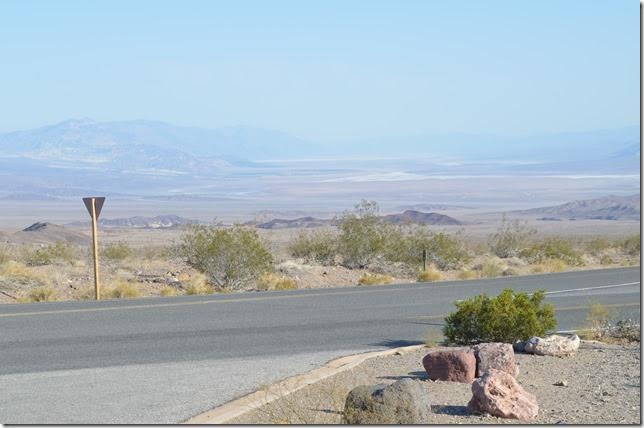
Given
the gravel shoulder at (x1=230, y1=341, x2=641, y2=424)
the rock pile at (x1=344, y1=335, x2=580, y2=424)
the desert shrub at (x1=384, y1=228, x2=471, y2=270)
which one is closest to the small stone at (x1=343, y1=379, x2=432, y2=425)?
the rock pile at (x1=344, y1=335, x2=580, y2=424)

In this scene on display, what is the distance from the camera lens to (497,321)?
1452cm

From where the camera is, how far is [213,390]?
1180 cm

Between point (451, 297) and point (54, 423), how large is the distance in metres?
14.0

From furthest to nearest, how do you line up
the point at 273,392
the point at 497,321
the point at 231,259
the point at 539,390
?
the point at 231,259, the point at 497,321, the point at 539,390, the point at 273,392

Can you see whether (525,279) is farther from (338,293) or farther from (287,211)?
(287,211)

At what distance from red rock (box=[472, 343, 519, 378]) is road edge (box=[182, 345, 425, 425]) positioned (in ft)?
5.33

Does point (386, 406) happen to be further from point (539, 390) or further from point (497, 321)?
point (497, 321)

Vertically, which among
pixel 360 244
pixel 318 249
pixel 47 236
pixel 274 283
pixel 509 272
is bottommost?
pixel 47 236

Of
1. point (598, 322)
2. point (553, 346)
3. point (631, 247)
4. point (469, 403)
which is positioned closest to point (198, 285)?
point (598, 322)

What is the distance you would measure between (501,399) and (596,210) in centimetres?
11174

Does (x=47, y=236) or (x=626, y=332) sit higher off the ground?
(x=626, y=332)

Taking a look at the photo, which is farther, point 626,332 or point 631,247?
point 631,247

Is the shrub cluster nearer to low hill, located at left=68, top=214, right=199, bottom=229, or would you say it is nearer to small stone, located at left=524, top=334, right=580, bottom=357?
small stone, located at left=524, top=334, right=580, bottom=357

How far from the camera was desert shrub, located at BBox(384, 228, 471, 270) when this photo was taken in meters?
37.5
